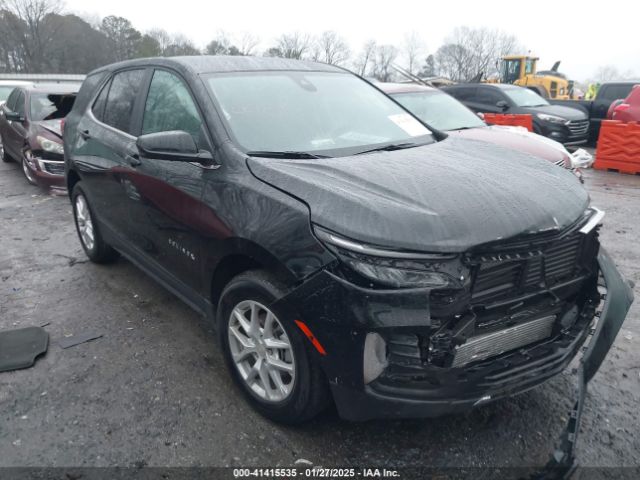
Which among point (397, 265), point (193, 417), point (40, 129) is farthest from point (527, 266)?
point (40, 129)

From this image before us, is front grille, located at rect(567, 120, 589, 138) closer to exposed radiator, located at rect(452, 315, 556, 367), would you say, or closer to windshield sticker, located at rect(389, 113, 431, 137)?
windshield sticker, located at rect(389, 113, 431, 137)

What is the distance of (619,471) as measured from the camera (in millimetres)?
2352

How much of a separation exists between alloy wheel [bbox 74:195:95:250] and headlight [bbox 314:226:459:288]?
3.45 metres

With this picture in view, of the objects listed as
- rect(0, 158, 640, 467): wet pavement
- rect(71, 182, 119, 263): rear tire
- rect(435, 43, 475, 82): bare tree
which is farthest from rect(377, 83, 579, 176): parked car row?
rect(435, 43, 475, 82): bare tree

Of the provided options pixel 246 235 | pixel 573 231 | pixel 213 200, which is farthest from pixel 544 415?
pixel 213 200

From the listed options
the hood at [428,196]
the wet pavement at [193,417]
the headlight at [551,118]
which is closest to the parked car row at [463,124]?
the wet pavement at [193,417]

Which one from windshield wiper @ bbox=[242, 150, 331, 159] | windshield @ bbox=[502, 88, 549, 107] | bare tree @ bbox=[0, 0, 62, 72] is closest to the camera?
windshield wiper @ bbox=[242, 150, 331, 159]

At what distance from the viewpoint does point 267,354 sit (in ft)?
8.36

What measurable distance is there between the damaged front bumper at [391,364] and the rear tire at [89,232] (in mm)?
2996

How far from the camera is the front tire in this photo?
2308 millimetres

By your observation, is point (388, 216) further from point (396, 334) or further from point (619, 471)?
point (619, 471)

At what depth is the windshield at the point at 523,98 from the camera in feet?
39.4

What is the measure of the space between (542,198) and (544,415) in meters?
1.19

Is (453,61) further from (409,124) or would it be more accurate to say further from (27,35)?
(409,124)
